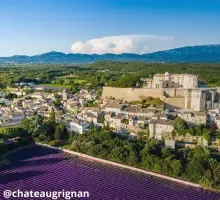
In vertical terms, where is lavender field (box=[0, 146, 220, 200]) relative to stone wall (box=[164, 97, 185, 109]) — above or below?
below

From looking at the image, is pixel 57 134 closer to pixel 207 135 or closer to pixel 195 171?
pixel 207 135

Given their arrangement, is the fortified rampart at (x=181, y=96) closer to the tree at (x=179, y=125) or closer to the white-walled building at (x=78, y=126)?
the tree at (x=179, y=125)

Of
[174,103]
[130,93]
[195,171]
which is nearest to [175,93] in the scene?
[174,103]

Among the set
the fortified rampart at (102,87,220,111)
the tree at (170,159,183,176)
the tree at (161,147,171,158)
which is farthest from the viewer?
the fortified rampart at (102,87,220,111)

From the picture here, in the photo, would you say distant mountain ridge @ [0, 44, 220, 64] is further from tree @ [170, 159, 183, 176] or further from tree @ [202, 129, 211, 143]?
tree @ [170, 159, 183, 176]

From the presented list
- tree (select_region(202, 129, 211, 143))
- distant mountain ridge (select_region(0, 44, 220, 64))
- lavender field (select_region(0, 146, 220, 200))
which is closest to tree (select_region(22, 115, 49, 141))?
lavender field (select_region(0, 146, 220, 200))

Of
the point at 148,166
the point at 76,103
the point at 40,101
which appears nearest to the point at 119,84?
the point at 76,103

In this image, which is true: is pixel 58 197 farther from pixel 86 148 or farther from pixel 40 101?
pixel 40 101
